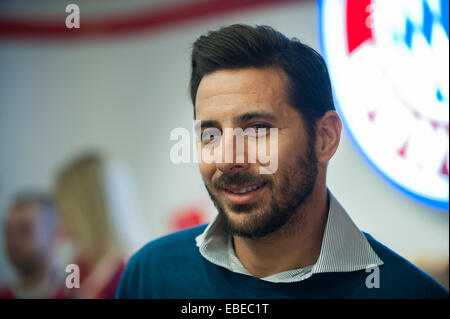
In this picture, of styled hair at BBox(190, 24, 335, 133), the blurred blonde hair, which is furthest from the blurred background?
styled hair at BBox(190, 24, 335, 133)

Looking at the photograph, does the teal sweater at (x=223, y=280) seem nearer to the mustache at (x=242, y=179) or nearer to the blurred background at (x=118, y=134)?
the blurred background at (x=118, y=134)

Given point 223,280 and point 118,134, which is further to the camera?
point 118,134

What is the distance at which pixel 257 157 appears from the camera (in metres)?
0.96

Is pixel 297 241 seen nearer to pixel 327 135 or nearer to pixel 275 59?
pixel 327 135

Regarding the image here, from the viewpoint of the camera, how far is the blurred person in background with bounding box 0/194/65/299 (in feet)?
5.24

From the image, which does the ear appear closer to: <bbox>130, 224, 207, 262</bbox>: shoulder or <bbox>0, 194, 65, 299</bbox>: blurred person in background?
<bbox>130, 224, 207, 262</bbox>: shoulder

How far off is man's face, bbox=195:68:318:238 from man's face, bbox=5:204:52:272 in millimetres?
1033

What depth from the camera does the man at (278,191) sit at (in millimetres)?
966

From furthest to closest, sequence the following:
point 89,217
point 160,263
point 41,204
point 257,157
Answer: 1. point 41,204
2. point 89,217
3. point 160,263
4. point 257,157

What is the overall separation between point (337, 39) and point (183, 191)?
585 mm

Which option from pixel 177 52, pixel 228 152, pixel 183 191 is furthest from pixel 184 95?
pixel 228 152

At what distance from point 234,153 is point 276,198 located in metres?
0.13

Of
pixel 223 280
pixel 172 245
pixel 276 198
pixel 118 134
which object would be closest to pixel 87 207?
pixel 118 134
